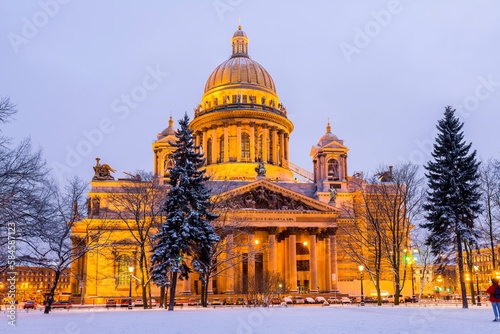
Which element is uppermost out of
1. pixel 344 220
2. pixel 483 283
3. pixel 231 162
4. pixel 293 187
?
pixel 231 162

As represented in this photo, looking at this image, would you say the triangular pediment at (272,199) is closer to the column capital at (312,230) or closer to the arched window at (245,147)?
the column capital at (312,230)

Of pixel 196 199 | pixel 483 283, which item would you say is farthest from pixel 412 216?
pixel 483 283

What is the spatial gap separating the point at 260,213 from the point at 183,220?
77.1 feet

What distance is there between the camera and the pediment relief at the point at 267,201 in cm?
5319

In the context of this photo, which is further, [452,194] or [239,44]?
[239,44]

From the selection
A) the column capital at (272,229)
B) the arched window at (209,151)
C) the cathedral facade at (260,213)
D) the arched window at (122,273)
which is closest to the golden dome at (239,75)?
the cathedral facade at (260,213)

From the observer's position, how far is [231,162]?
228 feet

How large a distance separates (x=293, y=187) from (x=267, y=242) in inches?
356

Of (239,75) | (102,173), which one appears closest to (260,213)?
(102,173)

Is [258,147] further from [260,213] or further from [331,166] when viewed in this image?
[260,213]

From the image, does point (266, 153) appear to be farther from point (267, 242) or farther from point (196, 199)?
point (196, 199)

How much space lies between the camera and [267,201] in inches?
2120

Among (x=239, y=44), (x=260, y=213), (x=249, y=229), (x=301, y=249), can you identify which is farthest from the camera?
(x=239, y=44)

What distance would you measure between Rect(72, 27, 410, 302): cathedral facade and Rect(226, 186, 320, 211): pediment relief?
3.9 inches
